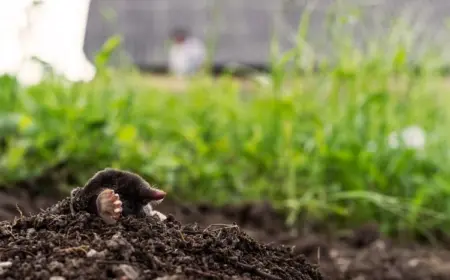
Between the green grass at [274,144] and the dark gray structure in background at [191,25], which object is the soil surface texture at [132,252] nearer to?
the green grass at [274,144]

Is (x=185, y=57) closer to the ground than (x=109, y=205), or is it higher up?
higher up

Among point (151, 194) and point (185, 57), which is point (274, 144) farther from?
point (185, 57)

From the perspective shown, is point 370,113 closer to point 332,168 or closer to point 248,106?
point 332,168

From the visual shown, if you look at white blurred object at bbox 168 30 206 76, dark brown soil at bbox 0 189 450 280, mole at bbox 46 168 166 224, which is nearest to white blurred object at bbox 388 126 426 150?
dark brown soil at bbox 0 189 450 280

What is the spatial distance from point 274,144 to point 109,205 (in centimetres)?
272

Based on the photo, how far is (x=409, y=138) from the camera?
13.7ft

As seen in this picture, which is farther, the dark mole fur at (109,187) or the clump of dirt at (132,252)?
the dark mole fur at (109,187)

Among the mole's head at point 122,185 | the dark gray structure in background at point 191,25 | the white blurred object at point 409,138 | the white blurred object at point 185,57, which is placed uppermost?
the dark gray structure in background at point 191,25

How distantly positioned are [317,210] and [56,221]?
8.33ft

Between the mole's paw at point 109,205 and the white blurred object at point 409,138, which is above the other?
the white blurred object at point 409,138

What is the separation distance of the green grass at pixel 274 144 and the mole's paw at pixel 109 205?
74.8 inches

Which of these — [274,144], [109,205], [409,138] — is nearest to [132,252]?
[109,205]

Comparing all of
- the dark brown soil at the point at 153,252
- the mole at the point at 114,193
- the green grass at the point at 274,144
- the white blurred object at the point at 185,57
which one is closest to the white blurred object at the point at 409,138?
the green grass at the point at 274,144

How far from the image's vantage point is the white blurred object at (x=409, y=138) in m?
4.09
